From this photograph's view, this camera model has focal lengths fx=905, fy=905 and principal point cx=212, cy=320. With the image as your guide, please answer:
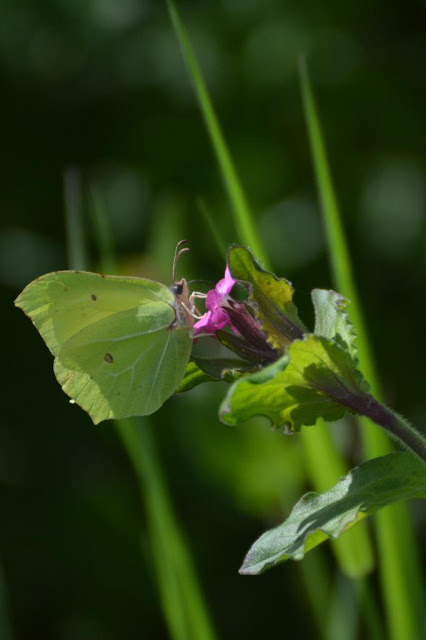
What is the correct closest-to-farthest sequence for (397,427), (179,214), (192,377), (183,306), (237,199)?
(397,427) → (192,377) → (183,306) → (237,199) → (179,214)

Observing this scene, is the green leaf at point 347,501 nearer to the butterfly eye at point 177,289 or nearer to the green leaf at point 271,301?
the green leaf at point 271,301

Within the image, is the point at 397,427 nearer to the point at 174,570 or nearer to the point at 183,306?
the point at 183,306

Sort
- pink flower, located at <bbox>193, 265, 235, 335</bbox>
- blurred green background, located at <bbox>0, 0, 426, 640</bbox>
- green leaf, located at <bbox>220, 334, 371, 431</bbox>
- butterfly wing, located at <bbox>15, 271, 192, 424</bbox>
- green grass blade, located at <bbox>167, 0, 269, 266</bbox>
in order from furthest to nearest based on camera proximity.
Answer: blurred green background, located at <bbox>0, 0, 426, 640</bbox> → green grass blade, located at <bbox>167, 0, 269, 266</bbox> → butterfly wing, located at <bbox>15, 271, 192, 424</bbox> → pink flower, located at <bbox>193, 265, 235, 335</bbox> → green leaf, located at <bbox>220, 334, 371, 431</bbox>

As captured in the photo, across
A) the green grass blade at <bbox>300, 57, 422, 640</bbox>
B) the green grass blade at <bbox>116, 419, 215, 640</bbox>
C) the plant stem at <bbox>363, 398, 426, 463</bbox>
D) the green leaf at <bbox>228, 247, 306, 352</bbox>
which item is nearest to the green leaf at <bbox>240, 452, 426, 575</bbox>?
the plant stem at <bbox>363, 398, 426, 463</bbox>

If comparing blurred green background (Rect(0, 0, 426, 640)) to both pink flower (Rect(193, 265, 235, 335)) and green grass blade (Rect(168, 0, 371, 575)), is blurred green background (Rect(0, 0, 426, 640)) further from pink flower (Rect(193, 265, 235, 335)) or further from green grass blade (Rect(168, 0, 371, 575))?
pink flower (Rect(193, 265, 235, 335))

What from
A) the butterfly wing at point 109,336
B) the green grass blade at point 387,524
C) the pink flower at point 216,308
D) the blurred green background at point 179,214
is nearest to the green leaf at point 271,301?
the pink flower at point 216,308

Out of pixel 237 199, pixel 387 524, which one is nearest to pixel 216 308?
pixel 237 199

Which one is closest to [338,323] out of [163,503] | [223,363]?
[223,363]
